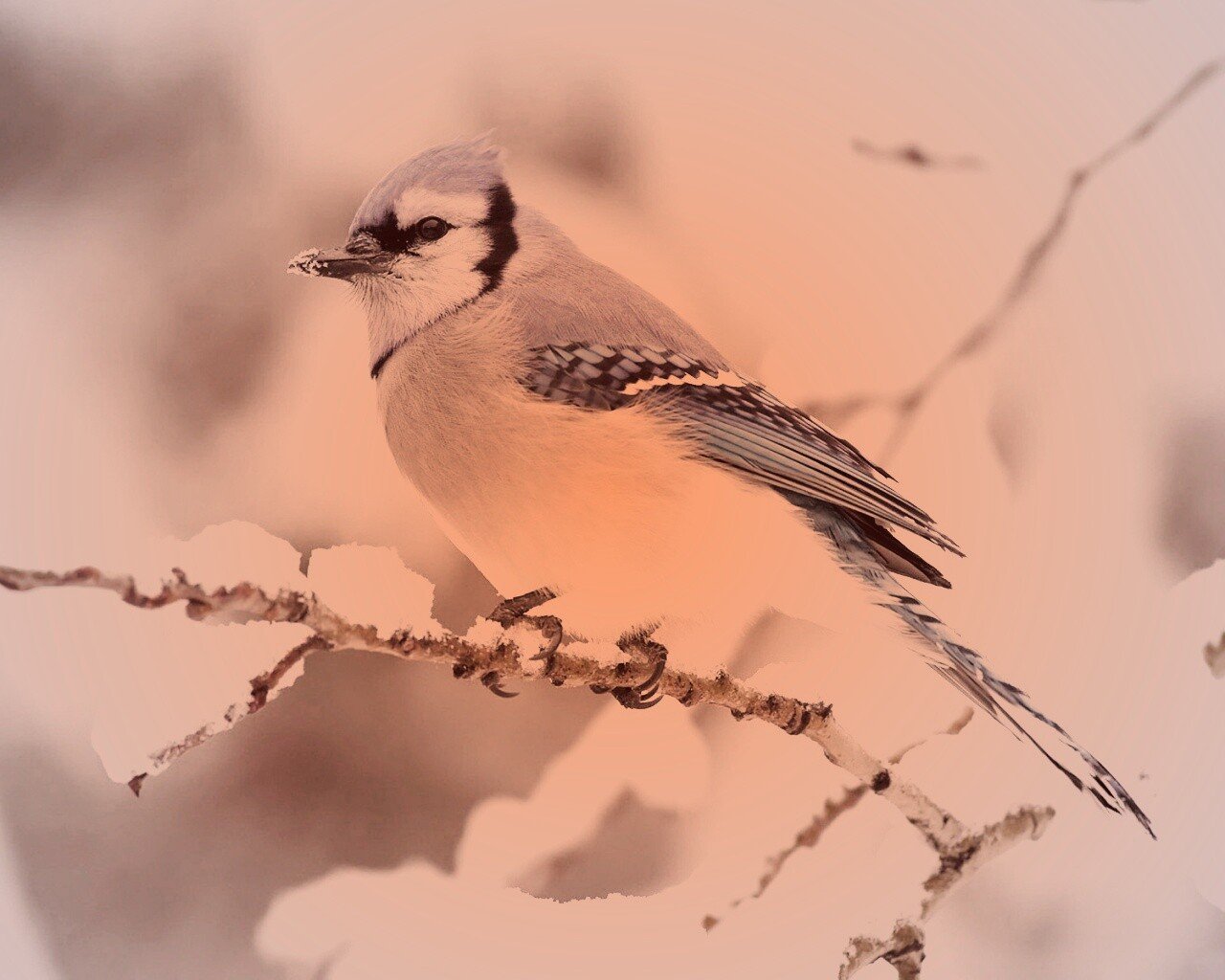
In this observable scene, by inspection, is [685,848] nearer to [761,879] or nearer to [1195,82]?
[761,879]

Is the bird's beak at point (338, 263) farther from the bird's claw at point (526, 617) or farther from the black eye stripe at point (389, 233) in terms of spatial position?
the bird's claw at point (526, 617)

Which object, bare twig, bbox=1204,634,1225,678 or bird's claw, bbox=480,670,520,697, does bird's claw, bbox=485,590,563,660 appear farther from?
bare twig, bbox=1204,634,1225,678

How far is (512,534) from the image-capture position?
81 centimetres

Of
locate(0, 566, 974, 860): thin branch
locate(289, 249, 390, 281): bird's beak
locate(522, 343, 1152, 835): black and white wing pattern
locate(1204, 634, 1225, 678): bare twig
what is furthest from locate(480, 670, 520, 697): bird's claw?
locate(1204, 634, 1225, 678): bare twig

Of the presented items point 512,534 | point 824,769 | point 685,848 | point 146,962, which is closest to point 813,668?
point 824,769

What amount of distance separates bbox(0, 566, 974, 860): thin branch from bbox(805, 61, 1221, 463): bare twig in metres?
0.25

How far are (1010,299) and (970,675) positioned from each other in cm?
36

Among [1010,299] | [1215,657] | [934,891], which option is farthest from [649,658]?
[1215,657]

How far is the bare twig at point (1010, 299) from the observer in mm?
938

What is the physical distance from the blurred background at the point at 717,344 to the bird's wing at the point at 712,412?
0.08 metres

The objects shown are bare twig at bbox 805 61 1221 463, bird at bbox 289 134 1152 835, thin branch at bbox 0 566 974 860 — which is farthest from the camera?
bare twig at bbox 805 61 1221 463

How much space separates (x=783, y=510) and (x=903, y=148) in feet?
1.23

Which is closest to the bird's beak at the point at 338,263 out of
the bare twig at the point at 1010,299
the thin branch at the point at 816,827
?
the bare twig at the point at 1010,299

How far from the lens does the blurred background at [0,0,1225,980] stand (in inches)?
33.6
